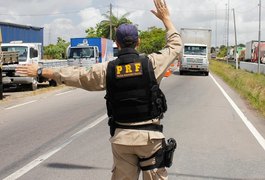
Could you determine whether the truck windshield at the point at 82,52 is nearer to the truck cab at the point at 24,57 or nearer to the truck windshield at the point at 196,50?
the truck cab at the point at 24,57

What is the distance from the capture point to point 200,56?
33.9 meters

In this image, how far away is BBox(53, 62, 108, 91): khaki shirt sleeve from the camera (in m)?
3.32

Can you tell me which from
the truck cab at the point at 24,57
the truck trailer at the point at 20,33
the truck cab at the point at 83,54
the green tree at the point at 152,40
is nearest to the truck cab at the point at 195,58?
the truck cab at the point at 83,54

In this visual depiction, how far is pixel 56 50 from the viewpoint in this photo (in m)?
67.8

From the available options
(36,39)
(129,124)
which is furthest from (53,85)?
(129,124)

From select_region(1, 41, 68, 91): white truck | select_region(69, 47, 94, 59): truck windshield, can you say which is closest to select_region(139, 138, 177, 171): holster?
select_region(1, 41, 68, 91): white truck

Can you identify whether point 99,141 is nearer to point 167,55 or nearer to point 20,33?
point 167,55

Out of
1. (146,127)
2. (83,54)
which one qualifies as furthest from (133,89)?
(83,54)

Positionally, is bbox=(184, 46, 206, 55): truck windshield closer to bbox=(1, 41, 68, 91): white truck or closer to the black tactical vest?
bbox=(1, 41, 68, 91): white truck

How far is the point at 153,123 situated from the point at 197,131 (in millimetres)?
6026

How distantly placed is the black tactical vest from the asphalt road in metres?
2.58

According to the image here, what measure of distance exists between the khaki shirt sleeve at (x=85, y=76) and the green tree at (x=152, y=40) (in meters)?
76.6

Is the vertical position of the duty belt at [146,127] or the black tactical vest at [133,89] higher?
the black tactical vest at [133,89]

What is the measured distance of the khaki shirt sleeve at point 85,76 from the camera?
131 inches
